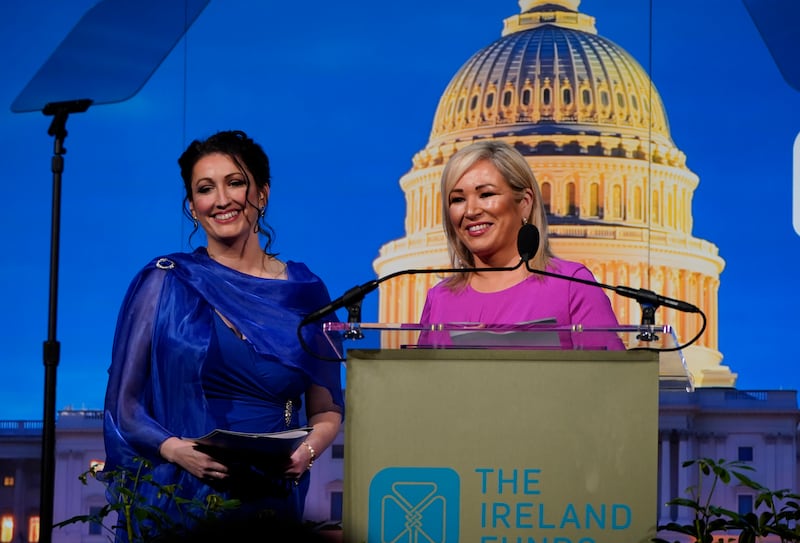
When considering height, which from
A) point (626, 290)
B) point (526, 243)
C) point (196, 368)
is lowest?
point (196, 368)

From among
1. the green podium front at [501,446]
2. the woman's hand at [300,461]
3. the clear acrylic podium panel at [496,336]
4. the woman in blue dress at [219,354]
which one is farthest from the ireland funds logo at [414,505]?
the woman in blue dress at [219,354]

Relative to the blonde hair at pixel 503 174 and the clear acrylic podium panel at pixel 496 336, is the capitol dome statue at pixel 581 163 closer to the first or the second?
the blonde hair at pixel 503 174

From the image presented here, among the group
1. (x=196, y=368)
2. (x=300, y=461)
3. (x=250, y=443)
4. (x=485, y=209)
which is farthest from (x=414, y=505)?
(x=196, y=368)

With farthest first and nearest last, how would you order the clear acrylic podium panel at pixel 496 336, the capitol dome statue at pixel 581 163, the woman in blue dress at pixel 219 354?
the capitol dome statue at pixel 581 163, the woman in blue dress at pixel 219 354, the clear acrylic podium panel at pixel 496 336

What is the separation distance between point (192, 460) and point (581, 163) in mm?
12418

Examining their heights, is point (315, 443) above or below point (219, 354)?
below

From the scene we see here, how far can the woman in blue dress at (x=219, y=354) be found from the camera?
401 cm

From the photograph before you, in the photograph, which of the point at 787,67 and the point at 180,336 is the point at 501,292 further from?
the point at 787,67

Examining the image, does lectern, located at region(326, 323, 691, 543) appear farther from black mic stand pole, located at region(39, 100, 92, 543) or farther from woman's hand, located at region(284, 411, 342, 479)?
black mic stand pole, located at region(39, 100, 92, 543)

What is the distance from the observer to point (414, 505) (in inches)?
105

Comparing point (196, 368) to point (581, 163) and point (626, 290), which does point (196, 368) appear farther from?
point (581, 163)

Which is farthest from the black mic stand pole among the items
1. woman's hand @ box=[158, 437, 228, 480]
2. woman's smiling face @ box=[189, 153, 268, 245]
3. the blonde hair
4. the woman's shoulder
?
the woman's shoulder

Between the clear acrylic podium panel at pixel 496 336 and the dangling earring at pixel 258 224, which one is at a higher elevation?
the dangling earring at pixel 258 224

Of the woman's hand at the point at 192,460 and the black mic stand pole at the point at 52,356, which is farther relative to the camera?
the black mic stand pole at the point at 52,356
